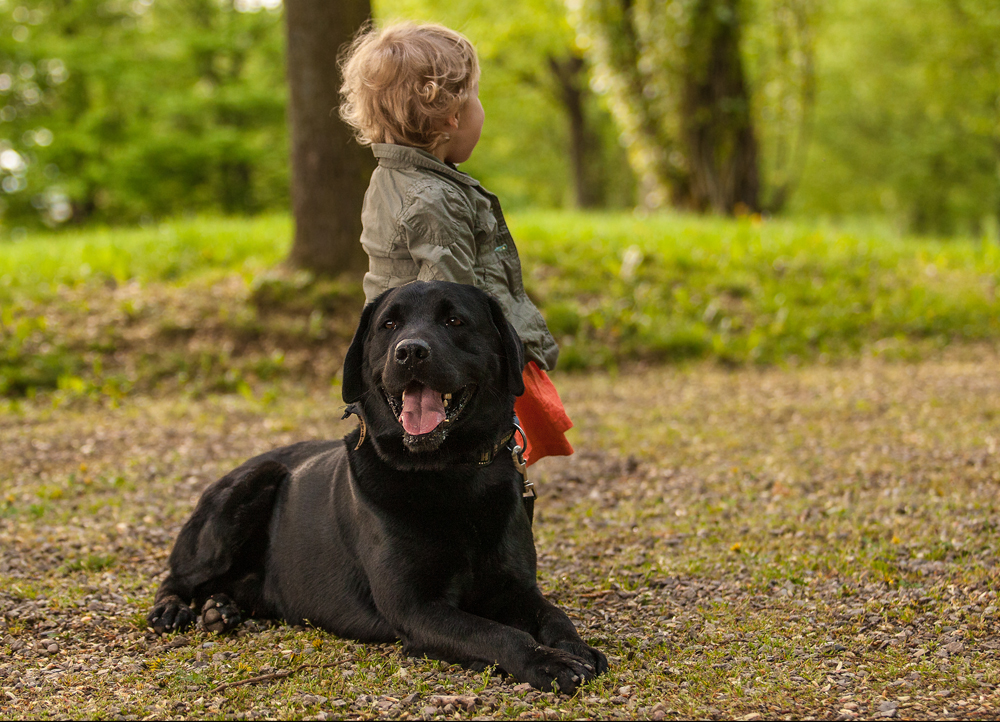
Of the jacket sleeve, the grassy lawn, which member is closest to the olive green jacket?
the jacket sleeve

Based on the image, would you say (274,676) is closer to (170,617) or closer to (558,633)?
(170,617)

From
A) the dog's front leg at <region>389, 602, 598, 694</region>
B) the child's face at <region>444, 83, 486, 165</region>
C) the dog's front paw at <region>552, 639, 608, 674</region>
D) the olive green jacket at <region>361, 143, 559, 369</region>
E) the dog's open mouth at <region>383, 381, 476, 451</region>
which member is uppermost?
the child's face at <region>444, 83, 486, 165</region>

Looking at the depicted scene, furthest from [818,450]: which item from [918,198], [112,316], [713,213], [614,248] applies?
[918,198]

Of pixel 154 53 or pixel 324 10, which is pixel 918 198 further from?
pixel 324 10

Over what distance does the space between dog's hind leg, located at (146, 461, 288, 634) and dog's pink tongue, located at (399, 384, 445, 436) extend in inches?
45.6

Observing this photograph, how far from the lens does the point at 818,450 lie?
22.0ft

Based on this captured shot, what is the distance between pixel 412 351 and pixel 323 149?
6655mm

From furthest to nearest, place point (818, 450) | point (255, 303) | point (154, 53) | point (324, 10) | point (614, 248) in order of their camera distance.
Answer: point (154, 53) < point (614, 248) < point (255, 303) < point (324, 10) < point (818, 450)

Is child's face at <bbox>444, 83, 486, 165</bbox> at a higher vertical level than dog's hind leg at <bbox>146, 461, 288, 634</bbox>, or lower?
higher

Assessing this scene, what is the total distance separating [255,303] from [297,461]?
587 centimetres

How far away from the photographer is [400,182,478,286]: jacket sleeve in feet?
11.5

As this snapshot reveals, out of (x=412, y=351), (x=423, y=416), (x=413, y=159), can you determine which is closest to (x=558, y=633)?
(x=423, y=416)

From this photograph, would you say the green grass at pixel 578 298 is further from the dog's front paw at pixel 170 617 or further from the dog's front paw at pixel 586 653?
the dog's front paw at pixel 586 653

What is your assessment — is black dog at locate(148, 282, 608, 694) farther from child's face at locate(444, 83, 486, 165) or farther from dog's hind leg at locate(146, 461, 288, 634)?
child's face at locate(444, 83, 486, 165)
